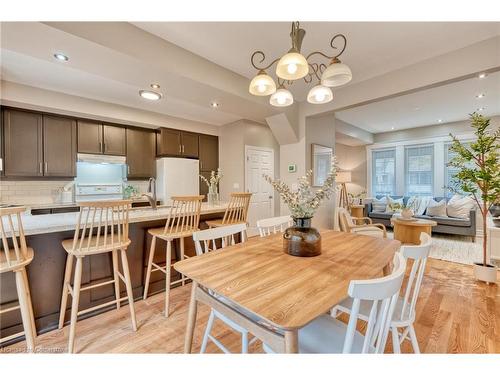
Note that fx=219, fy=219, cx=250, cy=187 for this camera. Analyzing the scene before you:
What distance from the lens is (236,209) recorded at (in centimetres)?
260

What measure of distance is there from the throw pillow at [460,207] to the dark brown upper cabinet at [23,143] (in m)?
7.46

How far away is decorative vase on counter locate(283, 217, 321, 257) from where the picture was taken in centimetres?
138

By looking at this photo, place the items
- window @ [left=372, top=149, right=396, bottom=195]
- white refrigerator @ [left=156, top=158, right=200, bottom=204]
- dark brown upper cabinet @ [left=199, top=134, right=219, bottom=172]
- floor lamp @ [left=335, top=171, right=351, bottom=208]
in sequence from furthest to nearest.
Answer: window @ [left=372, top=149, right=396, bottom=195] < floor lamp @ [left=335, top=171, right=351, bottom=208] < dark brown upper cabinet @ [left=199, top=134, right=219, bottom=172] < white refrigerator @ [left=156, top=158, right=200, bottom=204]

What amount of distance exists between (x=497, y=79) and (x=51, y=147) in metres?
6.57

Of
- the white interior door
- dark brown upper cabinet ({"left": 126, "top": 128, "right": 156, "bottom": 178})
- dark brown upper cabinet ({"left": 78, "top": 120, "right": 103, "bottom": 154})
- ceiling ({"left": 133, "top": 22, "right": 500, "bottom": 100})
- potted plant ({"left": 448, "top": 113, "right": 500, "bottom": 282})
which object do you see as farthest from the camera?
the white interior door

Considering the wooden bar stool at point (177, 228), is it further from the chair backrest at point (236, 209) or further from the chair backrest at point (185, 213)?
the chair backrest at point (236, 209)

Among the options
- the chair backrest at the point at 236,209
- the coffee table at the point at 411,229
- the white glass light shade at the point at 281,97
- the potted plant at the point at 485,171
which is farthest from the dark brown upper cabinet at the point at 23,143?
the coffee table at the point at 411,229

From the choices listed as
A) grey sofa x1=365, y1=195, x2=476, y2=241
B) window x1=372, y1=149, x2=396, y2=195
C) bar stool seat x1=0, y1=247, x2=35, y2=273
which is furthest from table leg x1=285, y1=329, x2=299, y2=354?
window x1=372, y1=149, x2=396, y2=195

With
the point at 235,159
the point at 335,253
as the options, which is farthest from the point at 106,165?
the point at 335,253

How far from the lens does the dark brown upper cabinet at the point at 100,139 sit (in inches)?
140

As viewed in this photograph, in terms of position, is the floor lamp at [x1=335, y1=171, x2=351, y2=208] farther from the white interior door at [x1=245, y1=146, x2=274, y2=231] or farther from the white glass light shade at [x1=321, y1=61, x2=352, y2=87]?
the white glass light shade at [x1=321, y1=61, x2=352, y2=87]

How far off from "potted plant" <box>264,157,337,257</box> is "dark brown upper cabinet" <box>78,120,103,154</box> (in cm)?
360

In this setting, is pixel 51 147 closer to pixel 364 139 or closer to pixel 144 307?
pixel 144 307

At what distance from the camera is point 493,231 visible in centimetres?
283
